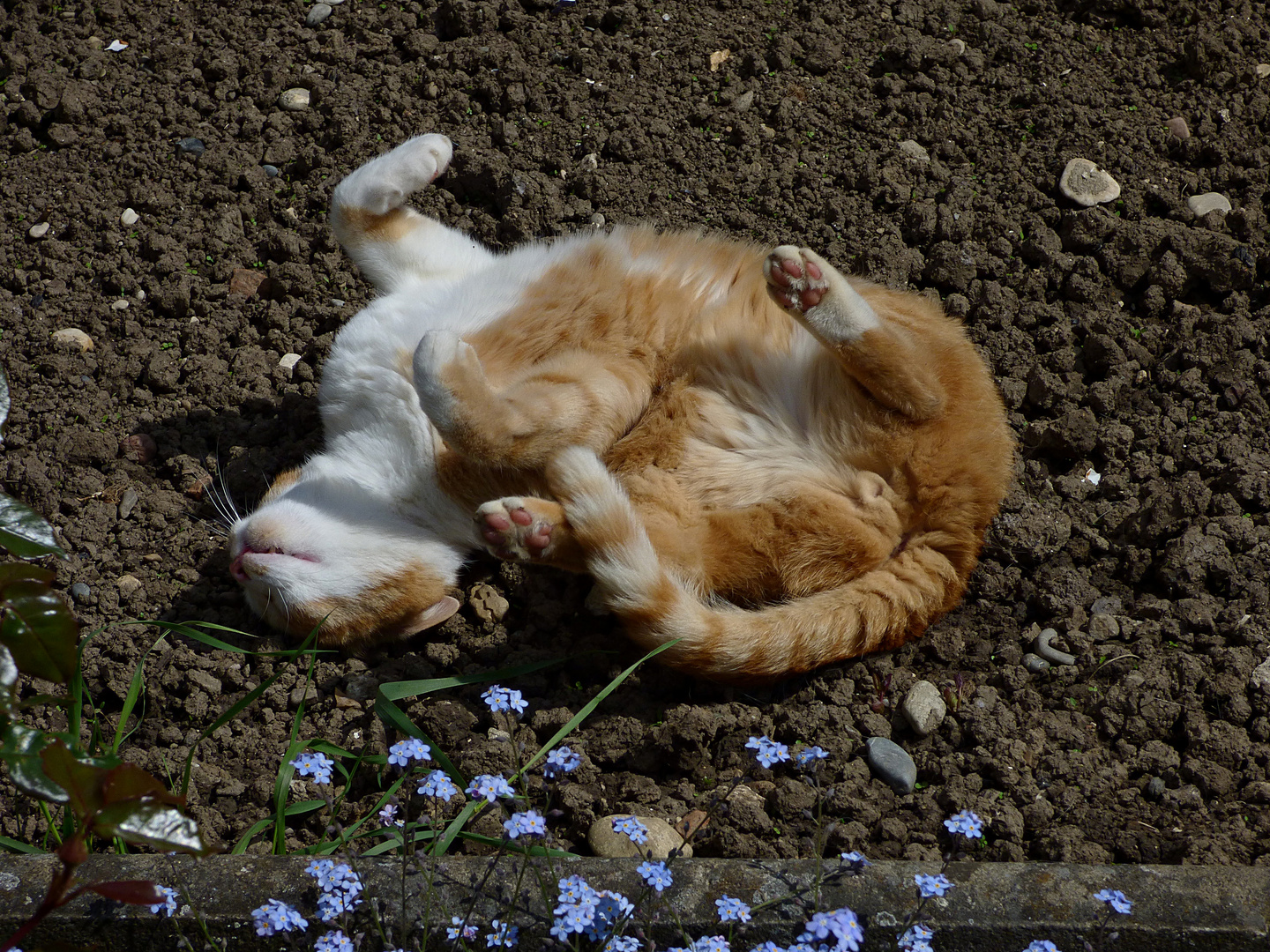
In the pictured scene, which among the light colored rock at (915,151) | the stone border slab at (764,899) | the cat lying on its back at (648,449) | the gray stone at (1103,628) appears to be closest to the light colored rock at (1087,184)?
the light colored rock at (915,151)

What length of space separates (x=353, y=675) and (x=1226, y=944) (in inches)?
85.3

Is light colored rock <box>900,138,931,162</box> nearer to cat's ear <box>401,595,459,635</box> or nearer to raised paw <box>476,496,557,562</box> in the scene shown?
raised paw <box>476,496,557,562</box>

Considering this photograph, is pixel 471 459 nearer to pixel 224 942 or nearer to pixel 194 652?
pixel 194 652

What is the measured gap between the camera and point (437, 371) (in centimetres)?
262

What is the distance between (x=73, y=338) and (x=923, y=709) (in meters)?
3.06

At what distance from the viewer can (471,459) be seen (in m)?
2.77

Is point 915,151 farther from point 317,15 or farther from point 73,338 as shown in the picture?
point 73,338

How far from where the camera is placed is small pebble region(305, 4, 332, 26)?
406 cm

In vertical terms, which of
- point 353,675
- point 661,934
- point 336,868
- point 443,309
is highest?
point 443,309

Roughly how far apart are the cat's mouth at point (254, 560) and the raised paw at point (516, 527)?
2.08 feet

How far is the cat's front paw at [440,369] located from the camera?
2.63 metres

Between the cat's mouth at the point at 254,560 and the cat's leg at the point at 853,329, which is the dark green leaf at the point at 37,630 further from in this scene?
the cat's leg at the point at 853,329

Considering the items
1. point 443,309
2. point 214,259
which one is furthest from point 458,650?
point 214,259

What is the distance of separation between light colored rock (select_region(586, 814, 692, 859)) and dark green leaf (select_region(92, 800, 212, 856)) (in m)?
1.26
